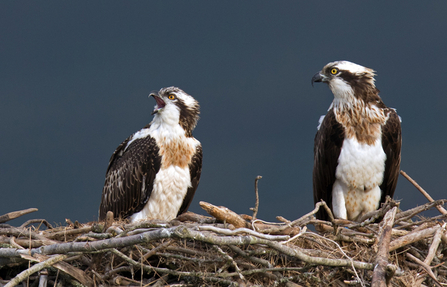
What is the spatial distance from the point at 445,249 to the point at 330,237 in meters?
1.59

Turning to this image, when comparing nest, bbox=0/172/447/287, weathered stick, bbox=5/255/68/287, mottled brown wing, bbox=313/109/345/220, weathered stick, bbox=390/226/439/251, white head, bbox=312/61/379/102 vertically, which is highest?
white head, bbox=312/61/379/102

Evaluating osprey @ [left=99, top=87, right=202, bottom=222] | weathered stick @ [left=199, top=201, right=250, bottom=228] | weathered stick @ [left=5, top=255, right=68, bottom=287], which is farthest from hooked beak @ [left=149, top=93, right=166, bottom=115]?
weathered stick @ [left=5, top=255, right=68, bottom=287]

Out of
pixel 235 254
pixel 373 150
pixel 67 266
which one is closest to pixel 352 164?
pixel 373 150

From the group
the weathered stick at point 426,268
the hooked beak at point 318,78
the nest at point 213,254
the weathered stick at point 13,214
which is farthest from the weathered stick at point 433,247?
the weathered stick at point 13,214

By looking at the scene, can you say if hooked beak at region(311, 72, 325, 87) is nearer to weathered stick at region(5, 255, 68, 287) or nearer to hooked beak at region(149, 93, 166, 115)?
hooked beak at region(149, 93, 166, 115)

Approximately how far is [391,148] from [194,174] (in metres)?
2.98

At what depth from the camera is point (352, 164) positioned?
313 inches

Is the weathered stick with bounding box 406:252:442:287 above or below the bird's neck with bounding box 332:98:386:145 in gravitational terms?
below

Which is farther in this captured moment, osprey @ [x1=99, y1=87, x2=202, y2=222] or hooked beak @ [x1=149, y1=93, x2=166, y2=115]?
hooked beak @ [x1=149, y1=93, x2=166, y2=115]

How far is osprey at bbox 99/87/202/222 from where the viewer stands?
27.5 ft

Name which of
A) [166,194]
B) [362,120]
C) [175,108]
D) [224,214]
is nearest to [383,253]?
[224,214]

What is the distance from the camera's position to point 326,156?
8125 millimetres

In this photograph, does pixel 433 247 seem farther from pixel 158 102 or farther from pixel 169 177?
pixel 158 102

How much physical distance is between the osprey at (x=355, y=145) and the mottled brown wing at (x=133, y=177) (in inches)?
97.7
